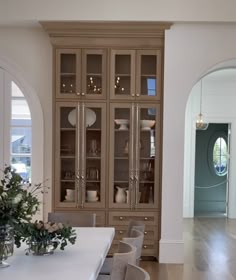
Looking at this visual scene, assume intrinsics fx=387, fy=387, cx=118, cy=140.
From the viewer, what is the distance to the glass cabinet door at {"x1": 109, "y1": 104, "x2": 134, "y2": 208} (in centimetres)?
486

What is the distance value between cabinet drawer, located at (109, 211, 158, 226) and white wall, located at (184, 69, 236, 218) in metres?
3.88

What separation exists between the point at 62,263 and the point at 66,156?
2673 millimetres

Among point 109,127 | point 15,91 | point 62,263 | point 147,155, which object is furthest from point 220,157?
point 62,263

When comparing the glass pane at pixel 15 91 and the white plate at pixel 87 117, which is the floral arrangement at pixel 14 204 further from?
the glass pane at pixel 15 91

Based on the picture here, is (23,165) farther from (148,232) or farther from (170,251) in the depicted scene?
(170,251)

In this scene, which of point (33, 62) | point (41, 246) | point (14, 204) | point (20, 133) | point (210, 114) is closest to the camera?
point (14, 204)

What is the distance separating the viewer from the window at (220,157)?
10.1m

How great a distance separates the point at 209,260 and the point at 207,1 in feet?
10.7

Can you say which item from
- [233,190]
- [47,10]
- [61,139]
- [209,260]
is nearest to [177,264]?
[209,260]

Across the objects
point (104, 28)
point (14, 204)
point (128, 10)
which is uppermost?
point (128, 10)

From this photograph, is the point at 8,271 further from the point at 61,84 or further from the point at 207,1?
the point at 207,1

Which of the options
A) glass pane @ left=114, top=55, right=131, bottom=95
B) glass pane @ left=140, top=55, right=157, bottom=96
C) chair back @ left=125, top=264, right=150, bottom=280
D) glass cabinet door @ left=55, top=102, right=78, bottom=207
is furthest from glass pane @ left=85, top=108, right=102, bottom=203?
chair back @ left=125, top=264, right=150, bottom=280

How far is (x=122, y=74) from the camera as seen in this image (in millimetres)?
4875

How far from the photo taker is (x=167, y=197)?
4805mm
